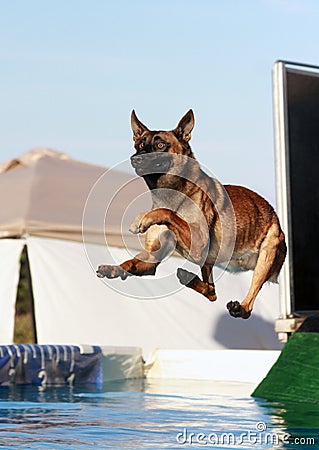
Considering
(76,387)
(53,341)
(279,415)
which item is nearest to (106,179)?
(279,415)

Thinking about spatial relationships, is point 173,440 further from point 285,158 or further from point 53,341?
point 53,341

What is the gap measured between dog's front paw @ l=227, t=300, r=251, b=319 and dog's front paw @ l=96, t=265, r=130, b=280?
0.73ft

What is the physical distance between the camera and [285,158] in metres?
9.95

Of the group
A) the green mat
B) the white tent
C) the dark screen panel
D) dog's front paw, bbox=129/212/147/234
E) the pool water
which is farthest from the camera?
the white tent

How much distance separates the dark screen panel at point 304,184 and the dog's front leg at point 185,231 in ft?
28.1

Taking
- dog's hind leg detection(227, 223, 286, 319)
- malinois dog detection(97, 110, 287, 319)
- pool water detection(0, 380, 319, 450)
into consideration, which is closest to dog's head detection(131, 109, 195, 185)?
malinois dog detection(97, 110, 287, 319)

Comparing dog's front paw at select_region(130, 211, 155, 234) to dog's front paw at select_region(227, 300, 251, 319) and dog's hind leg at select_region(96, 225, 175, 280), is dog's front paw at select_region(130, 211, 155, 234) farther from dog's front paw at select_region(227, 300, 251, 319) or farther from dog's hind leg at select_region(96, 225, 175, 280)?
dog's front paw at select_region(227, 300, 251, 319)

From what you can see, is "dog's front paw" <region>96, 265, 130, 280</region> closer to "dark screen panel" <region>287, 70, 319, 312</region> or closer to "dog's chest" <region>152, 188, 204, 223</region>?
"dog's chest" <region>152, 188, 204, 223</region>

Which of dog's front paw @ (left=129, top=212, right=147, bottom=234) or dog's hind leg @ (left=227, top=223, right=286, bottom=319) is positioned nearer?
dog's front paw @ (left=129, top=212, right=147, bottom=234)

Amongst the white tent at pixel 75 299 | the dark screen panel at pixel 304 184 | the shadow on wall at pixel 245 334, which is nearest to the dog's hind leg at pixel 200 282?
the dark screen panel at pixel 304 184

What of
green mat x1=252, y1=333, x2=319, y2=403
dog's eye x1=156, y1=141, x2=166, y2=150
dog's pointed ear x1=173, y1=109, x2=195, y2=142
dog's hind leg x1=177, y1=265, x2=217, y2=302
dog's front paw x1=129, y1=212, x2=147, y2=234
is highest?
Result: dog's pointed ear x1=173, y1=109, x2=195, y2=142

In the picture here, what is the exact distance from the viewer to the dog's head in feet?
5.32

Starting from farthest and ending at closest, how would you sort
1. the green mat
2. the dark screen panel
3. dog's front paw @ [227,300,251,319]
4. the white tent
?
the white tent, the dark screen panel, the green mat, dog's front paw @ [227,300,251,319]

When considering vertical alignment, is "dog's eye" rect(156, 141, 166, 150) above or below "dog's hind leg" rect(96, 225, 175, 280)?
above
